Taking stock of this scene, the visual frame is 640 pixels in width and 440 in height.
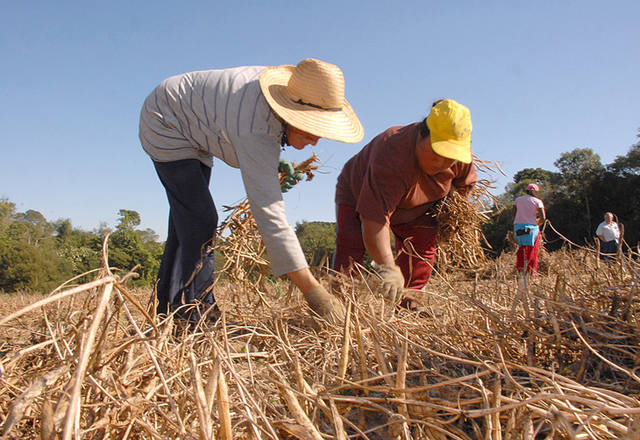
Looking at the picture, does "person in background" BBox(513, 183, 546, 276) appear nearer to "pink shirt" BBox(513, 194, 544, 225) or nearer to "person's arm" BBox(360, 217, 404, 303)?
"pink shirt" BBox(513, 194, 544, 225)

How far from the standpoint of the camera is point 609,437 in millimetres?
721

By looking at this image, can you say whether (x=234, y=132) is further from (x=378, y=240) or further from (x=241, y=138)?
(x=378, y=240)

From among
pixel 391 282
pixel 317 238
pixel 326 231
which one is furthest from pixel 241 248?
pixel 326 231

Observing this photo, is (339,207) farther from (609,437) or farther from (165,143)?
(609,437)

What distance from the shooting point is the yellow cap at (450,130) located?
6.60ft

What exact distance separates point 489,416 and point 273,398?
57 centimetres

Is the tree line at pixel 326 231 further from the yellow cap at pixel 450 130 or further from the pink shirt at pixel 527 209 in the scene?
the yellow cap at pixel 450 130

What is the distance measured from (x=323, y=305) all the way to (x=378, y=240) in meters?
0.59

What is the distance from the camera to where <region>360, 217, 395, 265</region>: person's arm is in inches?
87.6

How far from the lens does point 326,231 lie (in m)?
10.1

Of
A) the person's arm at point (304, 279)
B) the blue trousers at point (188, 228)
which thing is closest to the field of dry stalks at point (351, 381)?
the person's arm at point (304, 279)

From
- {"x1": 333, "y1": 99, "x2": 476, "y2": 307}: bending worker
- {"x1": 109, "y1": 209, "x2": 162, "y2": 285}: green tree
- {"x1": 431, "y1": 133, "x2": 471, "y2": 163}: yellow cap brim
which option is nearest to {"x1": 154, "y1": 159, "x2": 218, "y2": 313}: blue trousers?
{"x1": 333, "y1": 99, "x2": 476, "y2": 307}: bending worker

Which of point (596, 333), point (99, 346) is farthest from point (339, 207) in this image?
point (99, 346)

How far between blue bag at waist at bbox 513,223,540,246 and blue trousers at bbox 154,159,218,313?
4687mm
